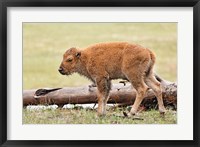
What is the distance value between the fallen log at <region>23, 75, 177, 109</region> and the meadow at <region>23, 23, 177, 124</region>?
0.07 metres

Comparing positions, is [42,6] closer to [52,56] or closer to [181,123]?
[52,56]

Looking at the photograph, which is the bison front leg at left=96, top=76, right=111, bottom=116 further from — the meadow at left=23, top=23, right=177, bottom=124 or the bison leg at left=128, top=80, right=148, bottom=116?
the bison leg at left=128, top=80, right=148, bottom=116

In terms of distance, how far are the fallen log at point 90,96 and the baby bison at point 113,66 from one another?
57 mm

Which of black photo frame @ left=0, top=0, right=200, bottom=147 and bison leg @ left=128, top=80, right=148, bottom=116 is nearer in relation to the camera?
black photo frame @ left=0, top=0, right=200, bottom=147

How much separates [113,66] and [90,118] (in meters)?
0.55

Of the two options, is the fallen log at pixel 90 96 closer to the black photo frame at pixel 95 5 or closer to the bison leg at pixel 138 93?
the bison leg at pixel 138 93

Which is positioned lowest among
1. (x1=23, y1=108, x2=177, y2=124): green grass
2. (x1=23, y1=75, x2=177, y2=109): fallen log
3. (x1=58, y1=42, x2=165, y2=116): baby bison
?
(x1=23, y1=108, x2=177, y2=124): green grass

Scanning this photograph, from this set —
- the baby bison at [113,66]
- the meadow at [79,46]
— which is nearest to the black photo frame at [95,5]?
the meadow at [79,46]

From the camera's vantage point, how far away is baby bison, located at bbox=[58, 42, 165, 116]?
32.0ft

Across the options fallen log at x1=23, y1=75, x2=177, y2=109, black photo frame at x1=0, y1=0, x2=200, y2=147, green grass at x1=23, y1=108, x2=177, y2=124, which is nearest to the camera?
black photo frame at x1=0, y1=0, x2=200, y2=147

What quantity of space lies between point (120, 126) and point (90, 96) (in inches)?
19.3

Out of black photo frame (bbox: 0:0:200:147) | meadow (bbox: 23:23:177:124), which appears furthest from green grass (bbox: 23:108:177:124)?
black photo frame (bbox: 0:0:200:147)

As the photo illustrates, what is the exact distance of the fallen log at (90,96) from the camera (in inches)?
384

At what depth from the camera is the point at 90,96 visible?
9.91m
